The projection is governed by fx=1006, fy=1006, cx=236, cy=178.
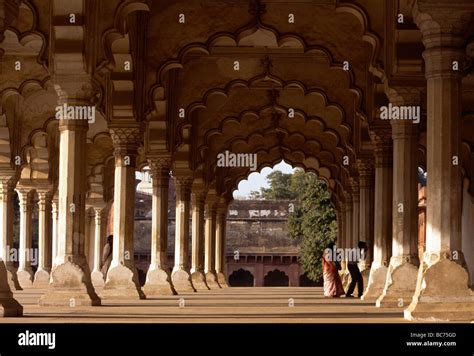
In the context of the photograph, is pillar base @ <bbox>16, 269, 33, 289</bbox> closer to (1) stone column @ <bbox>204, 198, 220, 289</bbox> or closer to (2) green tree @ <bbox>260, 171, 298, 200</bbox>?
(1) stone column @ <bbox>204, 198, 220, 289</bbox>

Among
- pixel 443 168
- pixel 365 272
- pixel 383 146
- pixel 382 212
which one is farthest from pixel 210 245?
pixel 443 168

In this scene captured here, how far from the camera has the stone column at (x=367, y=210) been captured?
23.5 metres

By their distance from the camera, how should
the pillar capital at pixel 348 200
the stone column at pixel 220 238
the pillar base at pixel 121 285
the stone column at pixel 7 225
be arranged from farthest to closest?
the stone column at pixel 220 238 → the pillar capital at pixel 348 200 → the stone column at pixel 7 225 → the pillar base at pixel 121 285

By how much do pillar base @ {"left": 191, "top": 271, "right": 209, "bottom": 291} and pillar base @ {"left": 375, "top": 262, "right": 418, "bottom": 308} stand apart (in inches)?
625

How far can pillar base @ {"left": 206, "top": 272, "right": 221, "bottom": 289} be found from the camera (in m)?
35.5

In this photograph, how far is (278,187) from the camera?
98312mm

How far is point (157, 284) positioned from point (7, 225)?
22.1 feet

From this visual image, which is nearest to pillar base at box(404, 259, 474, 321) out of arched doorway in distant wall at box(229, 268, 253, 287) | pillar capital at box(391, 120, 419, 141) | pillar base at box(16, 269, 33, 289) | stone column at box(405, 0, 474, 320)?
stone column at box(405, 0, 474, 320)

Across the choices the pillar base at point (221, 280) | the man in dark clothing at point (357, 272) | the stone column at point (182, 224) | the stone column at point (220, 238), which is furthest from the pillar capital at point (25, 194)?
the man in dark clothing at point (357, 272)

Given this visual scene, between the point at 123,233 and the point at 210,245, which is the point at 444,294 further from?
the point at 210,245

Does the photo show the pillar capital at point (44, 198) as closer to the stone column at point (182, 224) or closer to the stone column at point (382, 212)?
the stone column at point (182, 224)

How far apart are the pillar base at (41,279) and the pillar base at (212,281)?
226 inches
